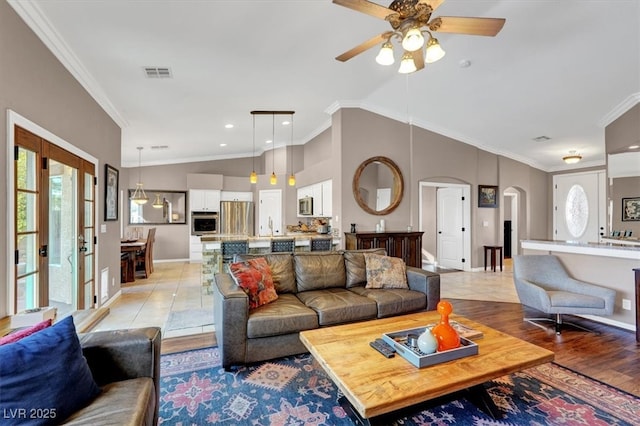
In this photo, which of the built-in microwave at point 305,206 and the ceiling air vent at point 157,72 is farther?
the built-in microwave at point 305,206

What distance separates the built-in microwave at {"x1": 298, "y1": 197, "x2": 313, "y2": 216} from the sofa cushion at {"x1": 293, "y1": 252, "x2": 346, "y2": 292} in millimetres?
3536

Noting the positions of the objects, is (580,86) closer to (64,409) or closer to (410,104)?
(410,104)

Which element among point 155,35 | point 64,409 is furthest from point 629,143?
point 64,409

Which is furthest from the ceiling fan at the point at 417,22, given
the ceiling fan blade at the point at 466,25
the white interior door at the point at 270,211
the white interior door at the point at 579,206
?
the white interior door at the point at 579,206

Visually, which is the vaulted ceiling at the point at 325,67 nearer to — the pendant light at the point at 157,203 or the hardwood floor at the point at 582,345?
the pendant light at the point at 157,203

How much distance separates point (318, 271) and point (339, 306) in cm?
66

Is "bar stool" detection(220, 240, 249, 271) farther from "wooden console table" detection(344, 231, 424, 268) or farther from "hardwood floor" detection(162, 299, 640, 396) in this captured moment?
"wooden console table" detection(344, 231, 424, 268)

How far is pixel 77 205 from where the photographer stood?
3.58m

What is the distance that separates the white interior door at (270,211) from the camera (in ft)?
27.9

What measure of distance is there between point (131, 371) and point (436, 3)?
9.73 feet

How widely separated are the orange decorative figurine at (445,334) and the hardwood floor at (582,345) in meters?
1.54

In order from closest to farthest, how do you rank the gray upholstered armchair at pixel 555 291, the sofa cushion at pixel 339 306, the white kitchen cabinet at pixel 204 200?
the sofa cushion at pixel 339 306, the gray upholstered armchair at pixel 555 291, the white kitchen cabinet at pixel 204 200

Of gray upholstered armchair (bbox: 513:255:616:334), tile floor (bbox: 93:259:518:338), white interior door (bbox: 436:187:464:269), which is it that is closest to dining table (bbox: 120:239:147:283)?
tile floor (bbox: 93:259:518:338)

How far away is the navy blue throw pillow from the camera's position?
111 centimetres
